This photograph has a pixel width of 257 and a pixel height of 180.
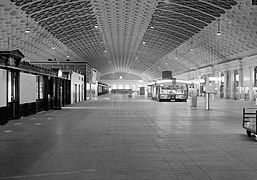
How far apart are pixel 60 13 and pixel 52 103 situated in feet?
54.8

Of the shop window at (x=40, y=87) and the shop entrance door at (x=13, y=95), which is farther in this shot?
the shop window at (x=40, y=87)

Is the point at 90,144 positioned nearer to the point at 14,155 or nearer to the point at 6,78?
the point at 14,155

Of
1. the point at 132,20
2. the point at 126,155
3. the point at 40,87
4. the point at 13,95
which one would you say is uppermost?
the point at 132,20

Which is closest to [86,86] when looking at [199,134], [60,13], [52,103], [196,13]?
[60,13]

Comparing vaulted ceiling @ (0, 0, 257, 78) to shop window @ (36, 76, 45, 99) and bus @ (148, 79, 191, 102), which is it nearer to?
bus @ (148, 79, 191, 102)

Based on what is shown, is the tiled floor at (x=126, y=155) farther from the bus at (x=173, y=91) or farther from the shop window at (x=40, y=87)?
the bus at (x=173, y=91)

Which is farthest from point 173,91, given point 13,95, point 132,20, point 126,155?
point 126,155

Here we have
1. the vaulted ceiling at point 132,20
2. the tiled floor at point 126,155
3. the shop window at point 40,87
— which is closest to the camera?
the tiled floor at point 126,155

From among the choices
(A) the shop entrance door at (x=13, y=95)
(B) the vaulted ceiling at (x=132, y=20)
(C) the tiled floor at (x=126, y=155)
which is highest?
(B) the vaulted ceiling at (x=132, y=20)

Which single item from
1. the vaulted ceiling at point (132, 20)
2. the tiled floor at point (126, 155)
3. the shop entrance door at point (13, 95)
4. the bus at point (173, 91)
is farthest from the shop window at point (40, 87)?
the bus at point (173, 91)

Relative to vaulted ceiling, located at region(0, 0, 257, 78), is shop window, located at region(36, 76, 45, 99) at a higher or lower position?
lower

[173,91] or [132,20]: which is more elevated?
[132,20]

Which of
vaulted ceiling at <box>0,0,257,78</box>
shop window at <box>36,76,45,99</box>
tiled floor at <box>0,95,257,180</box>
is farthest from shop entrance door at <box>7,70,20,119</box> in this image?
vaulted ceiling at <box>0,0,257,78</box>

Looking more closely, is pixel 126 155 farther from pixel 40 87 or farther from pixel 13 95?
pixel 40 87
